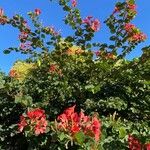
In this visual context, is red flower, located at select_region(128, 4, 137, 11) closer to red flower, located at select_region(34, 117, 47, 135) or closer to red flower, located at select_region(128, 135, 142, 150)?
red flower, located at select_region(34, 117, 47, 135)

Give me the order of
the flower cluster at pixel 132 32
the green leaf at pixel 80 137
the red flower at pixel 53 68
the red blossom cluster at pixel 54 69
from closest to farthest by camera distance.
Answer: the green leaf at pixel 80 137, the red blossom cluster at pixel 54 69, the red flower at pixel 53 68, the flower cluster at pixel 132 32

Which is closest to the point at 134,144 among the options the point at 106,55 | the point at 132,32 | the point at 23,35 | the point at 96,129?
the point at 96,129

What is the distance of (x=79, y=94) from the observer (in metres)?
6.09

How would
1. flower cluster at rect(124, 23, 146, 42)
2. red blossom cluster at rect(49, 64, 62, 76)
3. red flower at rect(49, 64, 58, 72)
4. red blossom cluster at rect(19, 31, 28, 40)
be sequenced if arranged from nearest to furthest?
red blossom cluster at rect(49, 64, 62, 76) < red flower at rect(49, 64, 58, 72) < flower cluster at rect(124, 23, 146, 42) < red blossom cluster at rect(19, 31, 28, 40)

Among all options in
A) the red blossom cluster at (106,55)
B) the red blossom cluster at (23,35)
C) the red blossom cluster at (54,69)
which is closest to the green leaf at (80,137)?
the red blossom cluster at (54,69)

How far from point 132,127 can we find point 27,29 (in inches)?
127

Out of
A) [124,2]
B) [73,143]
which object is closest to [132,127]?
[73,143]

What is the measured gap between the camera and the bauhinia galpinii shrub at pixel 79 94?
171 inches

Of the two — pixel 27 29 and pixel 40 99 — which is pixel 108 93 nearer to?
pixel 40 99

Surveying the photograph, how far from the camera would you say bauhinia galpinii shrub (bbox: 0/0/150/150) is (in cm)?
433

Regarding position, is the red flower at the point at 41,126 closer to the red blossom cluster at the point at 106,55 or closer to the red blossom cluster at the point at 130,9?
the red blossom cluster at the point at 106,55

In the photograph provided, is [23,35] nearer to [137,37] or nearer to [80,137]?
[137,37]

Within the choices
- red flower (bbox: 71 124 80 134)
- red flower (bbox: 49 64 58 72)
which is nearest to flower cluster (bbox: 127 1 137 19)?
red flower (bbox: 49 64 58 72)

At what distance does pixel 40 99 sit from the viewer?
606 cm
